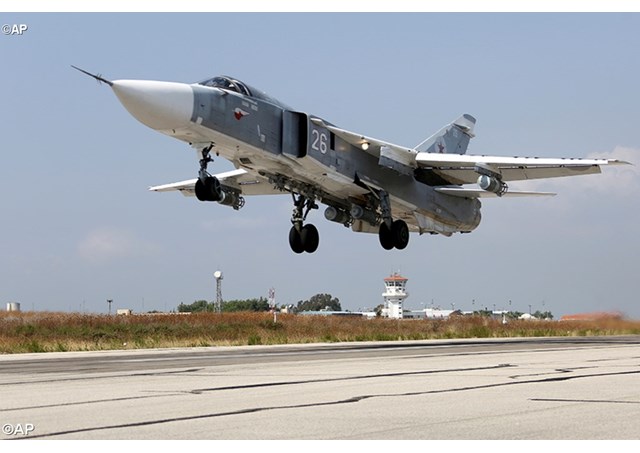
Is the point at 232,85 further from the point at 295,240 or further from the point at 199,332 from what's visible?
the point at 199,332

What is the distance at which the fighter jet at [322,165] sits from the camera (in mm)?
24078

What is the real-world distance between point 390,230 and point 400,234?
0.42 meters

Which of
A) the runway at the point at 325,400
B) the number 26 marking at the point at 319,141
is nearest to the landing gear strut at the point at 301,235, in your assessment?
the number 26 marking at the point at 319,141

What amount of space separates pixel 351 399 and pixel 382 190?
790 inches

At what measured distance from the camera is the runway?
880 centimetres

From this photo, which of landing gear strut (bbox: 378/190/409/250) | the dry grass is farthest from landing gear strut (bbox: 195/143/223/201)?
landing gear strut (bbox: 378/190/409/250)

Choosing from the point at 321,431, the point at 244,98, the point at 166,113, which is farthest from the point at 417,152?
the point at 321,431

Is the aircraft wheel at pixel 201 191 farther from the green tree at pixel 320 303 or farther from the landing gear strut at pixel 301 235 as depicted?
the green tree at pixel 320 303

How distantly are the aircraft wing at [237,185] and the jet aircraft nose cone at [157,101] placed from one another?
9.00 metres

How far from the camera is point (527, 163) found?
3080cm

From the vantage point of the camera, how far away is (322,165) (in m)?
28.5

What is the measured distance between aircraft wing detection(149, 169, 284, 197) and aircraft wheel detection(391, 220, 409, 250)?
14.8ft

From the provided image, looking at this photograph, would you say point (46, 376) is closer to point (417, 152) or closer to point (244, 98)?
point (244, 98)
